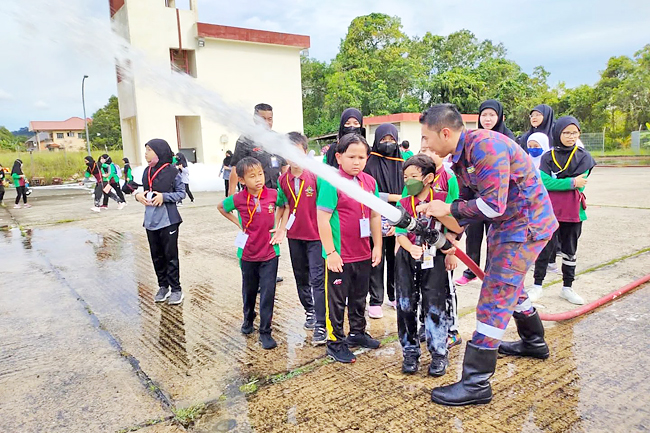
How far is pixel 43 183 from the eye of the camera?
24188 mm

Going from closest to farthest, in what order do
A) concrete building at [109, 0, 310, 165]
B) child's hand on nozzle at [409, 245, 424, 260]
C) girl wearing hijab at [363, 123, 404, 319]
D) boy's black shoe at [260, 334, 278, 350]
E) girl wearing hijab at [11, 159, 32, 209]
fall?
child's hand on nozzle at [409, 245, 424, 260] → boy's black shoe at [260, 334, 278, 350] → girl wearing hijab at [363, 123, 404, 319] → girl wearing hijab at [11, 159, 32, 209] → concrete building at [109, 0, 310, 165]

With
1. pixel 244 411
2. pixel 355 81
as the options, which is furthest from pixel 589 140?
pixel 244 411

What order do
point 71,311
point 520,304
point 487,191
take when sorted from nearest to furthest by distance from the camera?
point 487,191 < point 520,304 < point 71,311

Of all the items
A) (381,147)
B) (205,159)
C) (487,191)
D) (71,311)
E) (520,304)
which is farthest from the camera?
(205,159)

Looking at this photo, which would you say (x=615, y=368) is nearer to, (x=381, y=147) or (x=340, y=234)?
(x=340, y=234)

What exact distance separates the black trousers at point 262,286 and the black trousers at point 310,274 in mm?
302

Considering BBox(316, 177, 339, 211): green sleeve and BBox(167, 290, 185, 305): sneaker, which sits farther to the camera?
BBox(167, 290, 185, 305): sneaker

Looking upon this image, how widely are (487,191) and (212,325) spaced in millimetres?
2748

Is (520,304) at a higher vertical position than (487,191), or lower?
lower

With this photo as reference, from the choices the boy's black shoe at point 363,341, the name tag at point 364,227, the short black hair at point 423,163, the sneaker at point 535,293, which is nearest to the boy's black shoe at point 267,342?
the boy's black shoe at point 363,341

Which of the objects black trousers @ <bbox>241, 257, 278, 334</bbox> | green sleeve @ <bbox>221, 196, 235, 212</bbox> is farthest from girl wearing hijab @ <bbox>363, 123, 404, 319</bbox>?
green sleeve @ <bbox>221, 196, 235, 212</bbox>

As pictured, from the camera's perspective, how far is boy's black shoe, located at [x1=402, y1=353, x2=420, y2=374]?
3.09 meters

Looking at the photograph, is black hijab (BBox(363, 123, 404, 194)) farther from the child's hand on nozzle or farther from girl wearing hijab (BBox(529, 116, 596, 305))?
girl wearing hijab (BBox(529, 116, 596, 305))

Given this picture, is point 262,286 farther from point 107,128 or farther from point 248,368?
point 107,128
